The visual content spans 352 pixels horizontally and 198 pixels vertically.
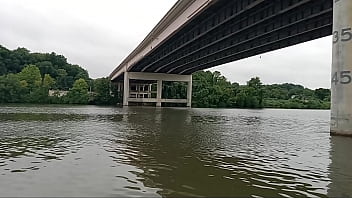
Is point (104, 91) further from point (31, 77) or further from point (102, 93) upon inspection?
point (31, 77)

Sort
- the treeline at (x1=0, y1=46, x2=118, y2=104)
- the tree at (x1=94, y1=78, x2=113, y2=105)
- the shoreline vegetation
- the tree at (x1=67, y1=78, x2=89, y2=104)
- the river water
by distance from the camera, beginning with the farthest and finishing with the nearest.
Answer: the tree at (x1=94, y1=78, x2=113, y2=105) < the tree at (x1=67, y1=78, x2=89, y2=104) < the shoreline vegetation < the treeline at (x1=0, y1=46, x2=118, y2=104) < the river water

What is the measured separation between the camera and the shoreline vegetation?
105938 millimetres

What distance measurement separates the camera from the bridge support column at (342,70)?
1994 centimetres

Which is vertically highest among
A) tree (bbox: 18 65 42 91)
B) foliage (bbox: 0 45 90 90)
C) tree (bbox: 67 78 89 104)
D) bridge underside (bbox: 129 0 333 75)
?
foliage (bbox: 0 45 90 90)

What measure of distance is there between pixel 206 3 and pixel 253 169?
26842mm

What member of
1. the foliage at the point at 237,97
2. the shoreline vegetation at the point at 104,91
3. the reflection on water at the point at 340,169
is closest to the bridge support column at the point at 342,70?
the reflection on water at the point at 340,169

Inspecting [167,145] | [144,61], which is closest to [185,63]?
[144,61]

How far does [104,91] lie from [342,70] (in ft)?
315

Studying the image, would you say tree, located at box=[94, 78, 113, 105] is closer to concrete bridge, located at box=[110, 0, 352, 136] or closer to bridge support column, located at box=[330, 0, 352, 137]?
concrete bridge, located at box=[110, 0, 352, 136]

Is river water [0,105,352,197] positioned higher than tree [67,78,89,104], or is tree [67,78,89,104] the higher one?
tree [67,78,89,104]

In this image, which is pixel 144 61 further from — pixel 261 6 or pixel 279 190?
pixel 279 190

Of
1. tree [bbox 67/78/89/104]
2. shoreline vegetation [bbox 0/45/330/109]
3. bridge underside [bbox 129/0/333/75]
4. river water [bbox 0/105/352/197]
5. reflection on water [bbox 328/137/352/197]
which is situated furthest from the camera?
tree [bbox 67/78/89/104]

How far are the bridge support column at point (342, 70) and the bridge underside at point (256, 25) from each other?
11106 mm

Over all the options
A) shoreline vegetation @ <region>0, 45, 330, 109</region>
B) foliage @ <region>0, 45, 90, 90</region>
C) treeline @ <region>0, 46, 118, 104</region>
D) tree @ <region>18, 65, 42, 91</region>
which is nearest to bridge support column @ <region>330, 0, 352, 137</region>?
treeline @ <region>0, 46, 118, 104</region>
